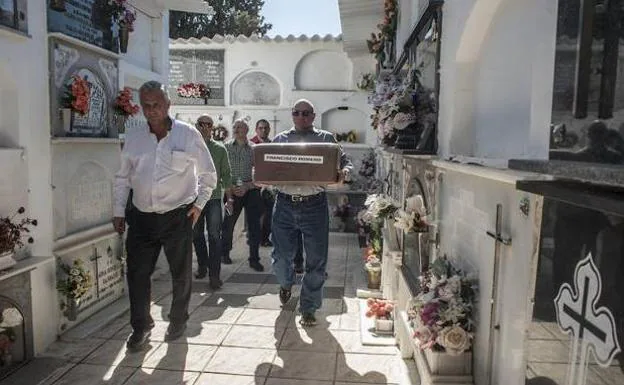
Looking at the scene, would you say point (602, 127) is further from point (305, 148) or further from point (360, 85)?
point (360, 85)

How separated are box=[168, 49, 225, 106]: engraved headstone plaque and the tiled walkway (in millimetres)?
6188

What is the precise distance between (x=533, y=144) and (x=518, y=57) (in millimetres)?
580

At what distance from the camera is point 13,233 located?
2984 mm

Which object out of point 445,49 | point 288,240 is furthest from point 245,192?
point 445,49

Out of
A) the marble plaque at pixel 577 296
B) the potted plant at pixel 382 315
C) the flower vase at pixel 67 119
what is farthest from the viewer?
the potted plant at pixel 382 315

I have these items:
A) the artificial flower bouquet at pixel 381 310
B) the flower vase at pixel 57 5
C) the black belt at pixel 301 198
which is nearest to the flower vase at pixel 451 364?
the artificial flower bouquet at pixel 381 310

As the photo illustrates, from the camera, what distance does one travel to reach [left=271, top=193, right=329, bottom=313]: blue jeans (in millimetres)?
3887

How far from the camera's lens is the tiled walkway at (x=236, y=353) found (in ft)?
10.1

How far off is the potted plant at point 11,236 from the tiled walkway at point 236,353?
73 cm

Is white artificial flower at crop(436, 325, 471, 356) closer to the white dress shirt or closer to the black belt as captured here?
the black belt

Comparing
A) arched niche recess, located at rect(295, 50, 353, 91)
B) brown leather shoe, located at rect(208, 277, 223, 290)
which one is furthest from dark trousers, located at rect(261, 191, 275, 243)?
arched niche recess, located at rect(295, 50, 353, 91)

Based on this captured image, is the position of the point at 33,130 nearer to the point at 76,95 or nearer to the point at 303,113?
the point at 76,95

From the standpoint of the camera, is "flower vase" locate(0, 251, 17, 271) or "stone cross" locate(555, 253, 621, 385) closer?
"stone cross" locate(555, 253, 621, 385)

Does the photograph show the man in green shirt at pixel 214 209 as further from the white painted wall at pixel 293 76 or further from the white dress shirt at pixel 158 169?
the white painted wall at pixel 293 76
